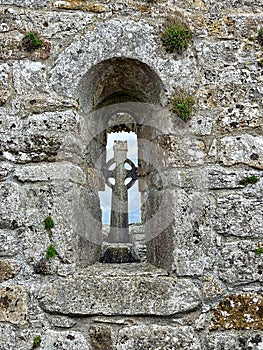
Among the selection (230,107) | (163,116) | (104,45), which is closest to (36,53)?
(104,45)

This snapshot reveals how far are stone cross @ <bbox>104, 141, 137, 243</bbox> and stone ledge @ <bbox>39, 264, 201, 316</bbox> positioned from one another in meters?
1.47

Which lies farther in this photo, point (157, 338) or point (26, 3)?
point (26, 3)

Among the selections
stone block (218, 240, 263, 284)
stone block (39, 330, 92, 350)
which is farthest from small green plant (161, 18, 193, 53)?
stone block (39, 330, 92, 350)

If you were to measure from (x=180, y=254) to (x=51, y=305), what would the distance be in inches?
33.5

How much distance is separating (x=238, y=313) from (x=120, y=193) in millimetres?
2696

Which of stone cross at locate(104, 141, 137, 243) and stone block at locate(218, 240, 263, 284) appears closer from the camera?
stone block at locate(218, 240, 263, 284)

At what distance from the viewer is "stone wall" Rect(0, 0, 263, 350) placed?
2543mm

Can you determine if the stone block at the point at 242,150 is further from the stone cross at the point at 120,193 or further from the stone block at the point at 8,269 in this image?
the stone cross at the point at 120,193

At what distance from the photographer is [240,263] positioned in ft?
8.52

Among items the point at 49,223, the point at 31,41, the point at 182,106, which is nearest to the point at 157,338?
the point at 49,223

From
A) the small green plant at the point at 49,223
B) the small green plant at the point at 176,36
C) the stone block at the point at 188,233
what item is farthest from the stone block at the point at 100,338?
the small green plant at the point at 176,36

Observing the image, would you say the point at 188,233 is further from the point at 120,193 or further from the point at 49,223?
the point at 120,193

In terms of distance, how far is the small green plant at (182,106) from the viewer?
274cm

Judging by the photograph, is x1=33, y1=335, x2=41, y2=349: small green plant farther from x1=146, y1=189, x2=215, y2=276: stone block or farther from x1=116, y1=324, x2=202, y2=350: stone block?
x1=146, y1=189, x2=215, y2=276: stone block
